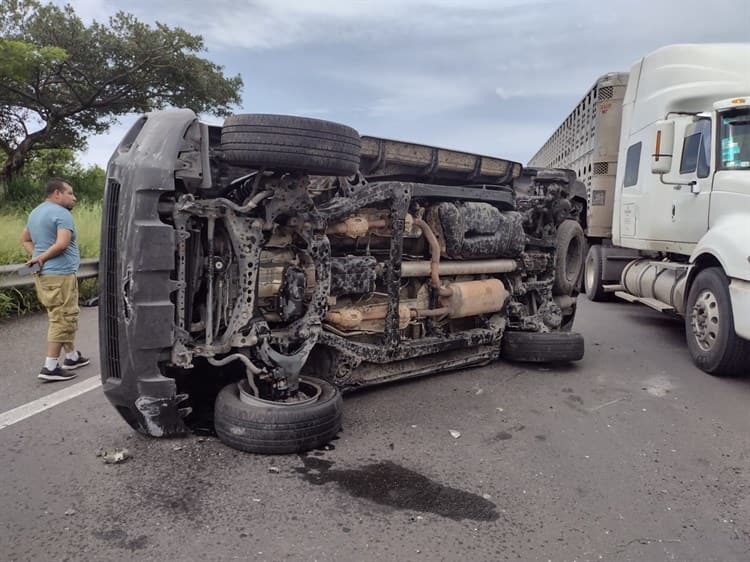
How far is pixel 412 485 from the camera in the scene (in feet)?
10.1

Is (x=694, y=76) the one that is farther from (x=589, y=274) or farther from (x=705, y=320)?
(x=589, y=274)

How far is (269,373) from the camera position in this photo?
11.9 feet

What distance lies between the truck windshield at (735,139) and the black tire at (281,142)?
4.44 m

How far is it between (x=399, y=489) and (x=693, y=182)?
5.11 m

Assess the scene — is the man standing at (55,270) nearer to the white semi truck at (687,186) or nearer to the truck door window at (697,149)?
the white semi truck at (687,186)

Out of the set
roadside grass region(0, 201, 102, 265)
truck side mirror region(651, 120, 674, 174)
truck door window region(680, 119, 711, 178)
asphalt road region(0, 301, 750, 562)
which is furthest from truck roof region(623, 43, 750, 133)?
roadside grass region(0, 201, 102, 265)

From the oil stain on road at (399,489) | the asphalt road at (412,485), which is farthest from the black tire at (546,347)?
the oil stain on road at (399,489)

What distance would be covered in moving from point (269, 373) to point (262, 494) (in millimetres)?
865

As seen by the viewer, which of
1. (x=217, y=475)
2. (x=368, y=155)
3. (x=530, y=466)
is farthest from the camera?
(x=368, y=155)

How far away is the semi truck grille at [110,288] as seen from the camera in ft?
11.1

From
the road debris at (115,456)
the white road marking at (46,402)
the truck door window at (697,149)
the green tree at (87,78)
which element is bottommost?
the white road marking at (46,402)

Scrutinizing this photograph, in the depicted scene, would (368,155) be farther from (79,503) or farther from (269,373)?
(79,503)

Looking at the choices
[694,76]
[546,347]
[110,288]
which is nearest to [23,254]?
[110,288]

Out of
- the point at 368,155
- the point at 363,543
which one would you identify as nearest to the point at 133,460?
the point at 363,543
